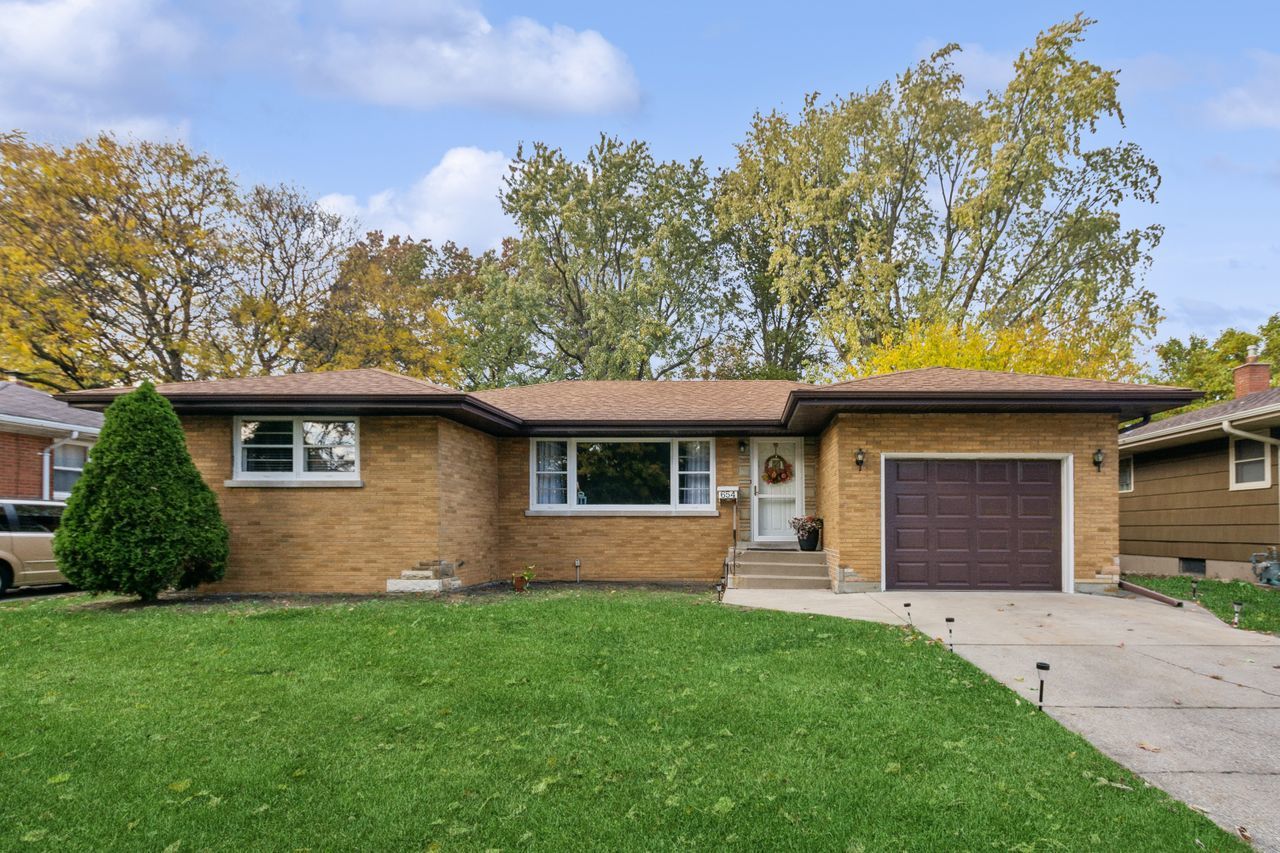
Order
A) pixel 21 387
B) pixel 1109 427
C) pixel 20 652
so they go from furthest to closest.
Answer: pixel 21 387, pixel 1109 427, pixel 20 652

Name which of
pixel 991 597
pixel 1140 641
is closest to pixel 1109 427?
pixel 991 597

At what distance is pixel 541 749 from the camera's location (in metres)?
4.47

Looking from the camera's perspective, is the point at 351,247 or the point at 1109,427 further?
the point at 351,247

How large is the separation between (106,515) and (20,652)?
3045 millimetres

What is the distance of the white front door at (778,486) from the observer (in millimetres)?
14117

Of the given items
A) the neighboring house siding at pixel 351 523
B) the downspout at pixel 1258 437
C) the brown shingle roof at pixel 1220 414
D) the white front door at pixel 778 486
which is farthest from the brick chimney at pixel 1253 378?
the neighboring house siding at pixel 351 523

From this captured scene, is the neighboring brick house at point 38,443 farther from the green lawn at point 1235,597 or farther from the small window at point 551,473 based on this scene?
the green lawn at point 1235,597

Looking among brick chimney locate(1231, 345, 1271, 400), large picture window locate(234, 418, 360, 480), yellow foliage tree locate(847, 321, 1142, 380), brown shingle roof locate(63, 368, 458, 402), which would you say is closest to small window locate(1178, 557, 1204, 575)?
brick chimney locate(1231, 345, 1271, 400)

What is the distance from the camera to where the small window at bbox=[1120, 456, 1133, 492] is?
683 inches

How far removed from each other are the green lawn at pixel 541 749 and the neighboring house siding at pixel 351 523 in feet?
12.5

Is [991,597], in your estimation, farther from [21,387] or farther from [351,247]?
[351,247]

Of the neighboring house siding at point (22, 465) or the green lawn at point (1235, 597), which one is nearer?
the green lawn at point (1235, 597)

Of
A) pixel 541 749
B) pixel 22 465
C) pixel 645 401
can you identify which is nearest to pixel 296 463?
pixel 645 401

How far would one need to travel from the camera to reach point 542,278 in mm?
28766
